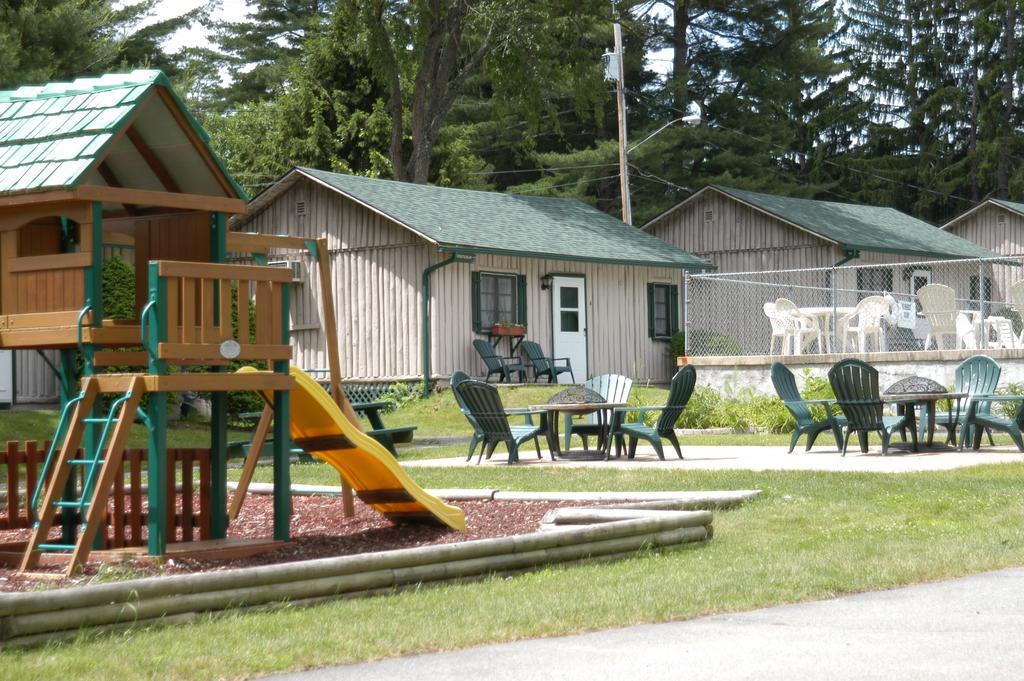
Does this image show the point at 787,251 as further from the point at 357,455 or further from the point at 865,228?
the point at 357,455

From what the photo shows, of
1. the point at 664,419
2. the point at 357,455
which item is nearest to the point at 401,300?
the point at 664,419

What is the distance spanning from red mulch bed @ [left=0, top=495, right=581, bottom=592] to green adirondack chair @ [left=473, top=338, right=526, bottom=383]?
1449cm

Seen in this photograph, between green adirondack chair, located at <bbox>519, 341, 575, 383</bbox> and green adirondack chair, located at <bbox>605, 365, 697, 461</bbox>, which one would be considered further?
green adirondack chair, located at <bbox>519, 341, 575, 383</bbox>

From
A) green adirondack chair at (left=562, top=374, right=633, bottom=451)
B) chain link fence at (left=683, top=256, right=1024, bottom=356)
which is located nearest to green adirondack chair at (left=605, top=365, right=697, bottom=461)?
green adirondack chair at (left=562, top=374, right=633, bottom=451)

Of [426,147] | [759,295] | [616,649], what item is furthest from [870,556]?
[426,147]

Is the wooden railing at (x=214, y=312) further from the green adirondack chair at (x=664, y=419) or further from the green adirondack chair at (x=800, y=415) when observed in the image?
the green adirondack chair at (x=800, y=415)

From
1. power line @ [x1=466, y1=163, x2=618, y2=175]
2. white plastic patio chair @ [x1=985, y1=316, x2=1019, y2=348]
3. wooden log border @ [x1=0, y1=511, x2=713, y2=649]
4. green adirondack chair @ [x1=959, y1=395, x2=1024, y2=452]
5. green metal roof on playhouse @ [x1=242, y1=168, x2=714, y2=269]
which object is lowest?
wooden log border @ [x1=0, y1=511, x2=713, y2=649]

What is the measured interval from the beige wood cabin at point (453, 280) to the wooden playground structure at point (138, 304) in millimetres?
15964

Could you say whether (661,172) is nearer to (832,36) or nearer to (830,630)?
(832,36)

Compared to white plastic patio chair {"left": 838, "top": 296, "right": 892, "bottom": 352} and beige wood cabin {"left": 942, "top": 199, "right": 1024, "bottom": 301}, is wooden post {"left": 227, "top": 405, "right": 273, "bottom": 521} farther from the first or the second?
beige wood cabin {"left": 942, "top": 199, "right": 1024, "bottom": 301}

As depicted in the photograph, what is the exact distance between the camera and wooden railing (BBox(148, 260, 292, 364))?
27.6 ft

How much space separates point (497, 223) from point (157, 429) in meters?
21.3

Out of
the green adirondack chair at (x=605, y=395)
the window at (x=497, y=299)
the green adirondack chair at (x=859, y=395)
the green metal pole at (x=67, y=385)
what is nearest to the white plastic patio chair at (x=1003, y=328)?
the green adirondack chair at (x=859, y=395)

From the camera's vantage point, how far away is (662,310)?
3119 cm
